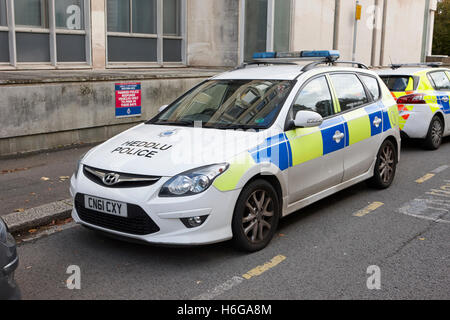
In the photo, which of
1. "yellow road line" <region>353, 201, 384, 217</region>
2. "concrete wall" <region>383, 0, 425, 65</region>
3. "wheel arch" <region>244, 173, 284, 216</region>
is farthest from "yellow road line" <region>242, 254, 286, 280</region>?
"concrete wall" <region>383, 0, 425, 65</region>

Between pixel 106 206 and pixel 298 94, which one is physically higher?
pixel 298 94

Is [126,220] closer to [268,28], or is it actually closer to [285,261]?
[285,261]

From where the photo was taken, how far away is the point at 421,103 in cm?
979

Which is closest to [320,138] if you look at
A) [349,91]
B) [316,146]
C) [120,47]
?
[316,146]

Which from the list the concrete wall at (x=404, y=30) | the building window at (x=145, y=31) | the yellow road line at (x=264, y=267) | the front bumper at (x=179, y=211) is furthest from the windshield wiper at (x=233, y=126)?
the concrete wall at (x=404, y=30)

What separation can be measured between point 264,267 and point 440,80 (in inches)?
295

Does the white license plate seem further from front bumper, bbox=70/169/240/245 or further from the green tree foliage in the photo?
the green tree foliage

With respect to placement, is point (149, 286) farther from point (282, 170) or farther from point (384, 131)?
point (384, 131)

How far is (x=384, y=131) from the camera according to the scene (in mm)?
6914

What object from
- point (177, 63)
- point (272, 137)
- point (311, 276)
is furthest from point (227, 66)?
point (311, 276)

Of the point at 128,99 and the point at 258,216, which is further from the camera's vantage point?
the point at 128,99

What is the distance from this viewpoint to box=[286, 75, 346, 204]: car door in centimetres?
535
